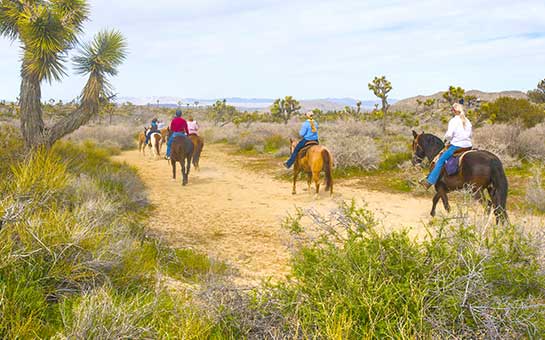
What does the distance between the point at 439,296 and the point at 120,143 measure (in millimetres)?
24458

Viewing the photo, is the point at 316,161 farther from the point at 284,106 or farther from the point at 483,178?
the point at 284,106

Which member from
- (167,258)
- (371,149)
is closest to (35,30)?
(167,258)

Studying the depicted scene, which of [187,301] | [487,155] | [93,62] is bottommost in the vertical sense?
[187,301]

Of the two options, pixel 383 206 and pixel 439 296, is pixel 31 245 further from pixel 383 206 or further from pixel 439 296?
pixel 383 206

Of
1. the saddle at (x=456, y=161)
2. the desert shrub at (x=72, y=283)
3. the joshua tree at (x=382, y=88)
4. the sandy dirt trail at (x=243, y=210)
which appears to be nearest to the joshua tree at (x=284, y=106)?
the joshua tree at (x=382, y=88)

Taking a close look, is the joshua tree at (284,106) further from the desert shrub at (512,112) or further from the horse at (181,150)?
the horse at (181,150)

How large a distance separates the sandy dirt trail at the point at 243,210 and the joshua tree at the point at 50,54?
3.05m

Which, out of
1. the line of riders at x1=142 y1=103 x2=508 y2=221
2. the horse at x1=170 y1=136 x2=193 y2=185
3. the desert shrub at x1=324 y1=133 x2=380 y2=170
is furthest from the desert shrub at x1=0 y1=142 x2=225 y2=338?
the desert shrub at x1=324 y1=133 x2=380 y2=170

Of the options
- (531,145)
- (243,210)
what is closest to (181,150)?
(243,210)

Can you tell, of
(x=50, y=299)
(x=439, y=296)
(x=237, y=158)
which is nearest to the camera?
(x=439, y=296)

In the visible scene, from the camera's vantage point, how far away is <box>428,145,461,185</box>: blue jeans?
7.66m

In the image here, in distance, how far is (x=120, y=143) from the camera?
A: 24.1m

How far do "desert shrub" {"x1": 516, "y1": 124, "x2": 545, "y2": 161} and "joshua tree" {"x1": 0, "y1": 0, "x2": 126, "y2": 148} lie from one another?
14853 millimetres

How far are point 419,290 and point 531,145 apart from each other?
14768 millimetres
